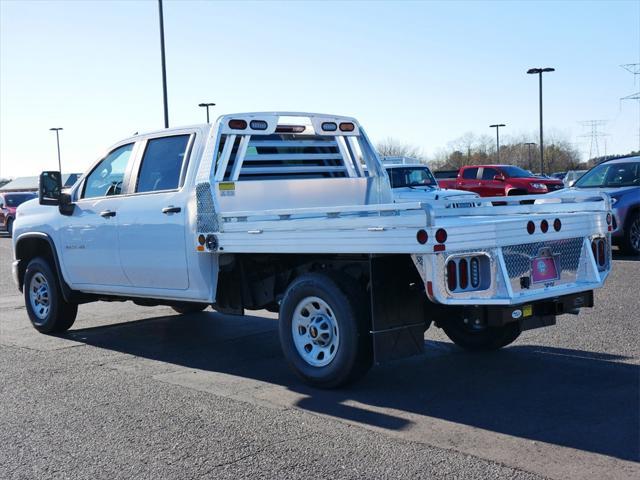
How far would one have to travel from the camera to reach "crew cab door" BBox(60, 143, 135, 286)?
8.30 meters

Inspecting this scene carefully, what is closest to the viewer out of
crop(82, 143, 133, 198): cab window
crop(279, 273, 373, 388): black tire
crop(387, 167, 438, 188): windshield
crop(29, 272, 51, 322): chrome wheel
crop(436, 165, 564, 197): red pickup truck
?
crop(279, 273, 373, 388): black tire

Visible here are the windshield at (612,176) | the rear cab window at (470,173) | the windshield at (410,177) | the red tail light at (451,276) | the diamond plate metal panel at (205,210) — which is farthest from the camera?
the rear cab window at (470,173)

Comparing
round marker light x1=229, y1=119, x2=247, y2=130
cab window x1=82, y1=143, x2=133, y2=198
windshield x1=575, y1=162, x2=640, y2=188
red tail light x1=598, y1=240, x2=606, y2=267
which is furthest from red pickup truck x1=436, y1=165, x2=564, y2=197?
red tail light x1=598, y1=240, x2=606, y2=267

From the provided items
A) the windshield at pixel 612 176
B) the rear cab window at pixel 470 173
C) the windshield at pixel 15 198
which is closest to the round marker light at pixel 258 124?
the windshield at pixel 612 176

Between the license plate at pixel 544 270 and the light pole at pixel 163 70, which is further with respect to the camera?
the light pole at pixel 163 70

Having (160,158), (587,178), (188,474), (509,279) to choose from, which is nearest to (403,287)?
(509,279)

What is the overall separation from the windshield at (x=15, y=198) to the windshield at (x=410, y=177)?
1868 cm

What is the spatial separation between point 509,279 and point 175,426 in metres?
2.48

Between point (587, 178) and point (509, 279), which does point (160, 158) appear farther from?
point (587, 178)

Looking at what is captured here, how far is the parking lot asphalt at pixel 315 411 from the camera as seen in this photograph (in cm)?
475

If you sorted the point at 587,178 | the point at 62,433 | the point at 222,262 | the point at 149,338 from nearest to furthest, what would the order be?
the point at 62,433 → the point at 222,262 → the point at 149,338 → the point at 587,178

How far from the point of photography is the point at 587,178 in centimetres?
1628

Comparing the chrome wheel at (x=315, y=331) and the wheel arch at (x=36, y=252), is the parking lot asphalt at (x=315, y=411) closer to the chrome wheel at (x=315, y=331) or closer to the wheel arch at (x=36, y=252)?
the chrome wheel at (x=315, y=331)

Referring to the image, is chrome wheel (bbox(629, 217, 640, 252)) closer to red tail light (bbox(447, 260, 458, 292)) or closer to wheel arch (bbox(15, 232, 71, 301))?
wheel arch (bbox(15, 232, 71, 301))
